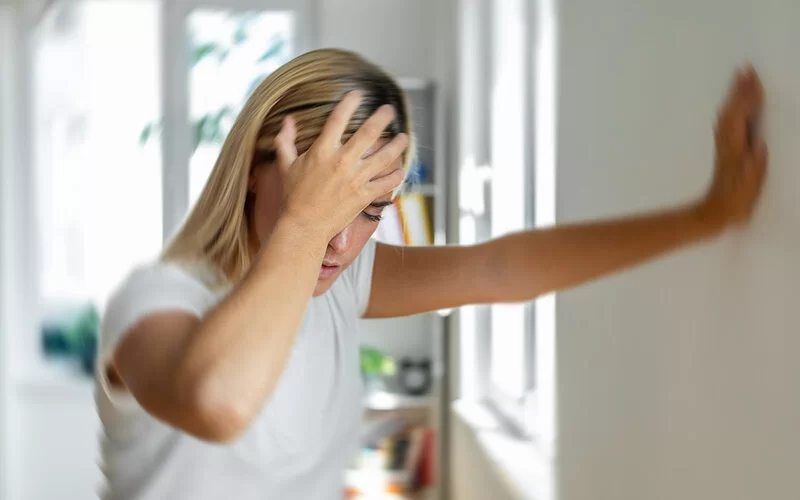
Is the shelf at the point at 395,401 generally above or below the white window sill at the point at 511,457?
below

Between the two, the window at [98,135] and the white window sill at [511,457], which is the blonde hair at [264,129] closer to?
the white window sill at [511,457]

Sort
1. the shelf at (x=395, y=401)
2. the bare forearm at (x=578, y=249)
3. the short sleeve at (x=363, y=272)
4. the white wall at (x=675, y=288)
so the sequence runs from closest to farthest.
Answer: the white wall at (x=675, y=288) < the bare forearm at (x=578, y=249) < the short sleeve at (x=363, y=272) < the shelf at (x=395, y=401)

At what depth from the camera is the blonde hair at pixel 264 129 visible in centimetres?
66

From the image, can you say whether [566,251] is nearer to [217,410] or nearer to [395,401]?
[217,410]

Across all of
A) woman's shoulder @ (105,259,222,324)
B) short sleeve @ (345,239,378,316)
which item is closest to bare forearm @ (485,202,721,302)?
short sleeve @ (345,239,378,316)

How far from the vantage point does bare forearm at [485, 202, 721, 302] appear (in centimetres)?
86

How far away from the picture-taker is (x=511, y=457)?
178 cm

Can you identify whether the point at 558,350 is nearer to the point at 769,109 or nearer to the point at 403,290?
the point at 403,290

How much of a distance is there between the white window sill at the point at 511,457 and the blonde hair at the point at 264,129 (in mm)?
972

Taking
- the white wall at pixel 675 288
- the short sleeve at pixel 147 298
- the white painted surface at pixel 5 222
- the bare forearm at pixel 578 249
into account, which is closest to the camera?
the short sleeve at pixel 147 298

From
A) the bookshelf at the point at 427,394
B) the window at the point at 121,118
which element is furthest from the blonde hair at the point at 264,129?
the window at the point at 121,118

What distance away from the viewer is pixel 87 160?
2912 millimetres

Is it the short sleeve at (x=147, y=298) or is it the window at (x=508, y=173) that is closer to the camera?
the short sleeve at (x=147, y=298)

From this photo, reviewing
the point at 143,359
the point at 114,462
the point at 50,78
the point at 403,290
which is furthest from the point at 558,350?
the point at 50,78
